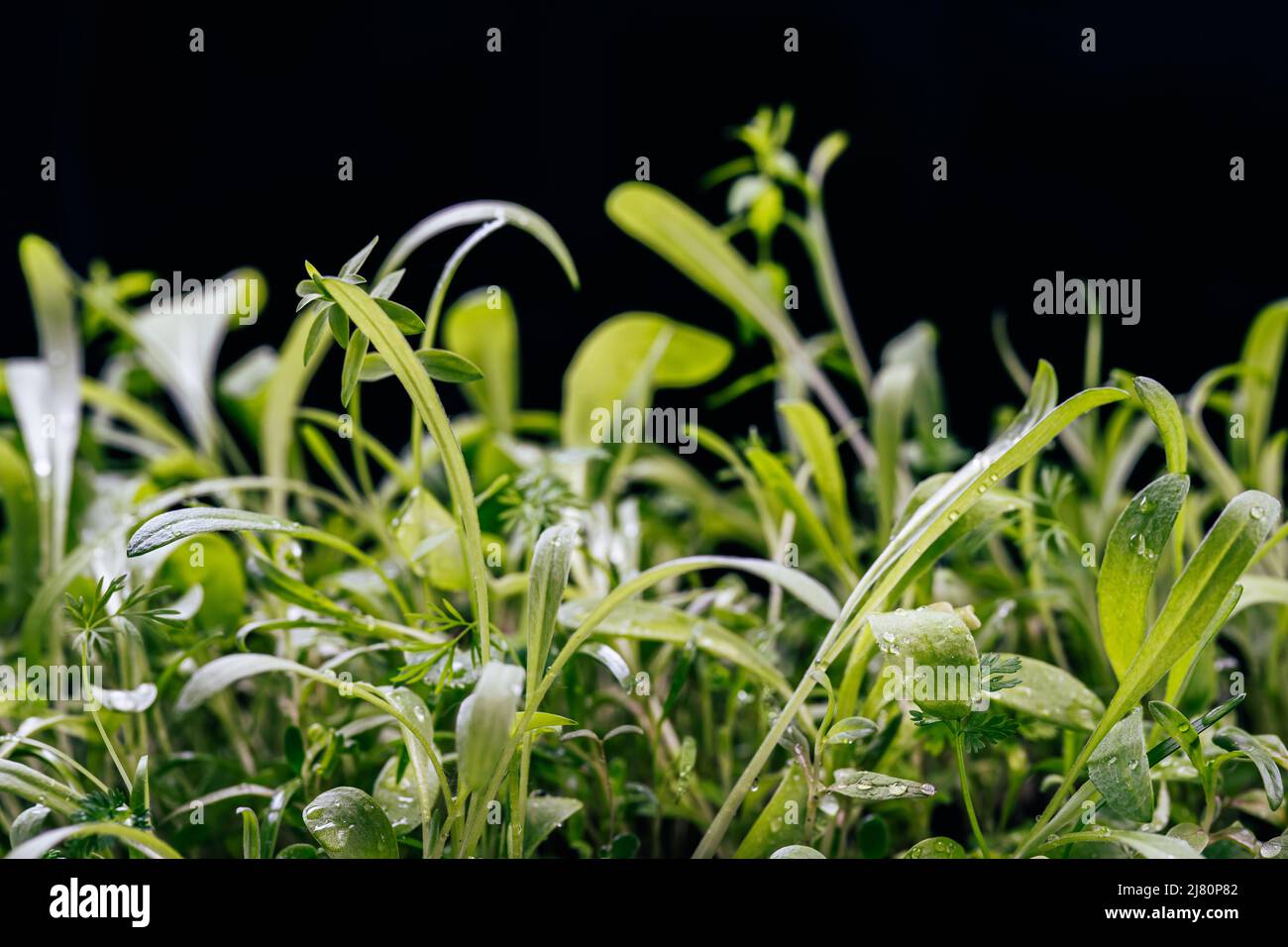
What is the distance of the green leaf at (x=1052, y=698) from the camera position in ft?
1.46

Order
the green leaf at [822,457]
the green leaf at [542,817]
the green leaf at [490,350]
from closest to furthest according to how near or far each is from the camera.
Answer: the green leaf at [542,817]
the green leaf at [822,457]
the green leaf at [490,350]

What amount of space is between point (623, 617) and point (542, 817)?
0.10m

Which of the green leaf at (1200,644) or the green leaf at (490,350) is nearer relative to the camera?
the green leaf at (1200,644)

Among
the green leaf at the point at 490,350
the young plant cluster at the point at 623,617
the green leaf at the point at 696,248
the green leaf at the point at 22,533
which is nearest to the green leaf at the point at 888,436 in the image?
the young plant cluster at the point at 623,617

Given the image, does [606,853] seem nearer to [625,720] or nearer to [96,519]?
[625,720]

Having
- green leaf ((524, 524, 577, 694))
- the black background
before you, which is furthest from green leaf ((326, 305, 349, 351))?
the black background

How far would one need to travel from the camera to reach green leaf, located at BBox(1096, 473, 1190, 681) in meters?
0.39

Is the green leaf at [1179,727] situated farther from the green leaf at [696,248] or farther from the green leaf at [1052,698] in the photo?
the green leaf at [696,248]

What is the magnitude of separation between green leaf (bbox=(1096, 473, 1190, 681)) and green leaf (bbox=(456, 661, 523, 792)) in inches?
9.7

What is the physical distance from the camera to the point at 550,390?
3.67 feet

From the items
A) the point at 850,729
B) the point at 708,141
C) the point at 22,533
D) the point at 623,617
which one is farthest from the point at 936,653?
the point at 708,141

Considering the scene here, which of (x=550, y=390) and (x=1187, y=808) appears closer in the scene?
(x=1187, y=808)
